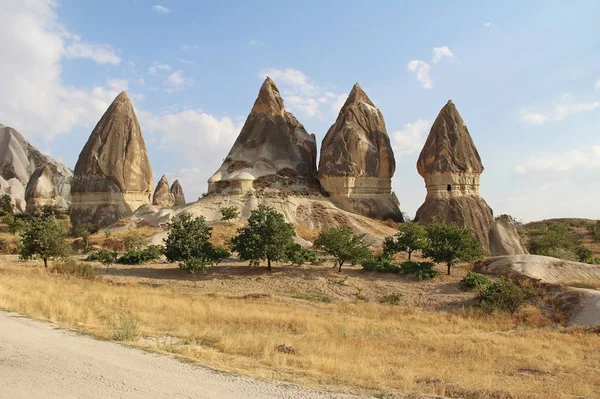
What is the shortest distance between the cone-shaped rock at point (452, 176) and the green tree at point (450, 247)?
13.9 metres

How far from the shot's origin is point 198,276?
22125 mm

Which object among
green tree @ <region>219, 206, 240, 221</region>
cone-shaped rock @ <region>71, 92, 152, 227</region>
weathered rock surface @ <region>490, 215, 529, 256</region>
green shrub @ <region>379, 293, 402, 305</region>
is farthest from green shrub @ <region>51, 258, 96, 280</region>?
cone-shaped rock @ <region>71, 92, 152, 227</region>

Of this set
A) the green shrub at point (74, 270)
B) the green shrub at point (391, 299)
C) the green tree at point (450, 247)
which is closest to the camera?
the green shrub at point (74, 270)

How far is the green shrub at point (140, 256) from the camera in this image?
2538 cm

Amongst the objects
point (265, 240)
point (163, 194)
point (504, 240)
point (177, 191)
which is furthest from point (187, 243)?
point (177, 191)

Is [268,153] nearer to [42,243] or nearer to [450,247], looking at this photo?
[450,247]

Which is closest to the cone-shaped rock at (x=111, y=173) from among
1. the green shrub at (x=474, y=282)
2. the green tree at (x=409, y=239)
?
the green tree at (x=409, y=239)

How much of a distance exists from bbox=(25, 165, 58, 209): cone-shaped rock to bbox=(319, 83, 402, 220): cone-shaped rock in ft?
112

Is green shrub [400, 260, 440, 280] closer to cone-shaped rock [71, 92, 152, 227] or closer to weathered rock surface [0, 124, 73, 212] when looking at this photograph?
cone-shaped rock [71, 92, 152, 227]

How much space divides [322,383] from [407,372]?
78.1 inches

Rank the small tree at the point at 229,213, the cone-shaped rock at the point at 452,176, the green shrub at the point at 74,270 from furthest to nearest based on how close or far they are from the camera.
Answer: the cone-shaped rock at the point at 452,176, the small tree at the point at 229,213, the green shrub at the point at 74,270

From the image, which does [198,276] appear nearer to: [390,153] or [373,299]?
[373,299]

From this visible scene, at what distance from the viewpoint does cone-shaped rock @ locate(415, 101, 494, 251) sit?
122 ft

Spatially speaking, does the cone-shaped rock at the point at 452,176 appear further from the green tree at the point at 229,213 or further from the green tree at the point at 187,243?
the green tree at the point at 187,243
